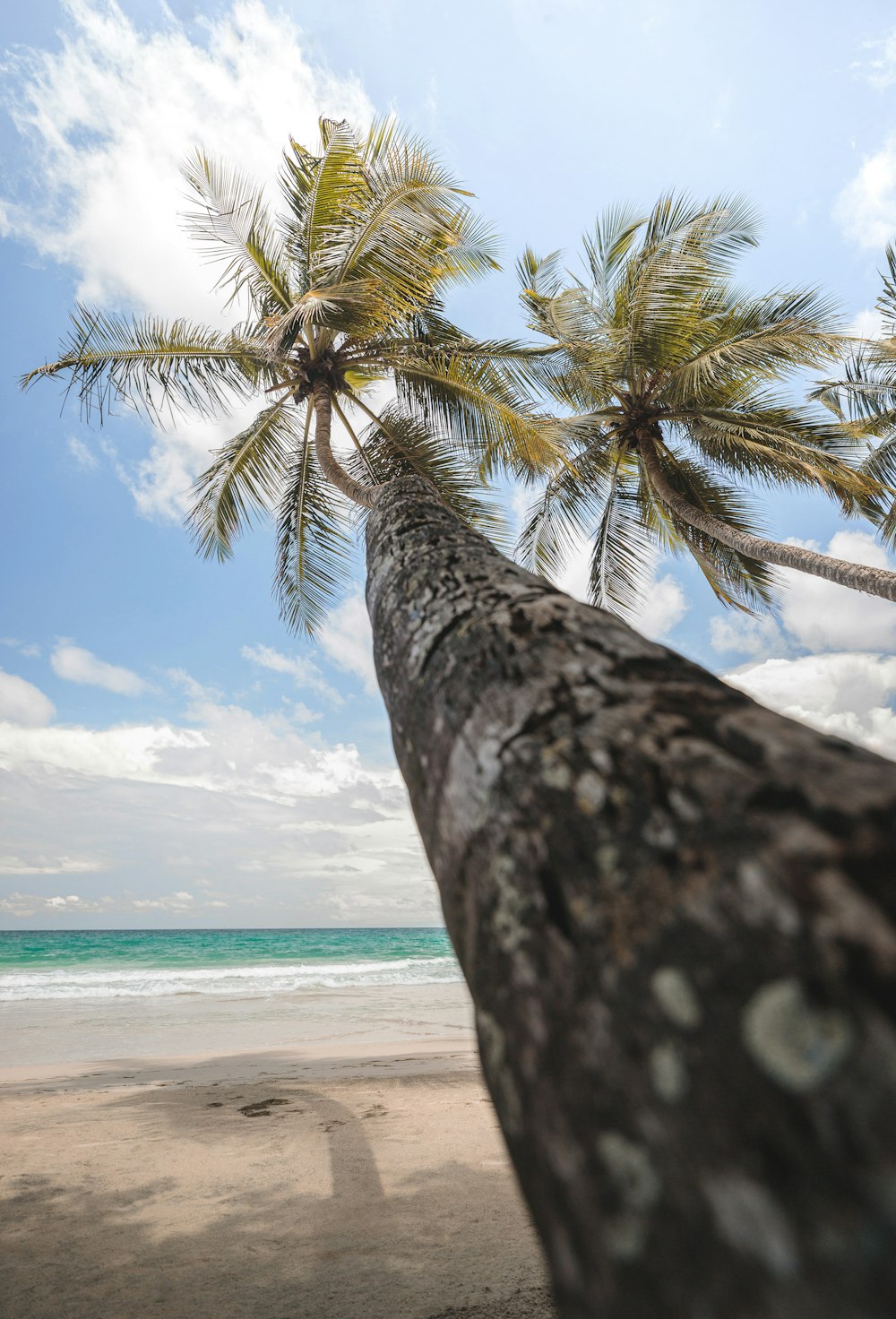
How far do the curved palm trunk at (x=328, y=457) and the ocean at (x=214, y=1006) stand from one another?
25.8ft

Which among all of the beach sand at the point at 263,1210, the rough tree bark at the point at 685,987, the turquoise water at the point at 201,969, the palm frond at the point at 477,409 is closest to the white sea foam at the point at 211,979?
the turquoise water at the point at 201,969

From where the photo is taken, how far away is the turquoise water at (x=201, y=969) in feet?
57.9

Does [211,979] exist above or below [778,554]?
below

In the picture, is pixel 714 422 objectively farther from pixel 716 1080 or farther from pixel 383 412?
pixel 716 1080

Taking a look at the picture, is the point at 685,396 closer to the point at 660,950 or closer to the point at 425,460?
the point at 425,460

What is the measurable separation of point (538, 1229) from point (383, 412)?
27.5 ft

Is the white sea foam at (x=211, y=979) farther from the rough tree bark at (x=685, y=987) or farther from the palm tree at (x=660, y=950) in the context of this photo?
the rough tree bark at (x=685, y=987)

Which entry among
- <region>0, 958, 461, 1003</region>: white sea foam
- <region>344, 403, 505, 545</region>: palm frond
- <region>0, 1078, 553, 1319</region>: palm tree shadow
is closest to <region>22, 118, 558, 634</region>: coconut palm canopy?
<region>344, 403, 505, 545</region>: palm frond

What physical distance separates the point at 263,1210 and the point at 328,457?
A: 16.7 ft

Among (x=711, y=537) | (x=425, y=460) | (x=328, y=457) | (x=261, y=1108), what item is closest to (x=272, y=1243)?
(x=261, y=1108)

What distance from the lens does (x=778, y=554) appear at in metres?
8.52

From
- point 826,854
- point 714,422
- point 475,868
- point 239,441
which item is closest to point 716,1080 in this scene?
point 826,854

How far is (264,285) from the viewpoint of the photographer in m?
7.82

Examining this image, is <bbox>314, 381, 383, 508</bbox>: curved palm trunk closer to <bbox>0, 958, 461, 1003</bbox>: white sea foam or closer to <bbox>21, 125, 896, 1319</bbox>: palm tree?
Result: <bbox>21, 125, 896, 1319</bbox>: palm tree
